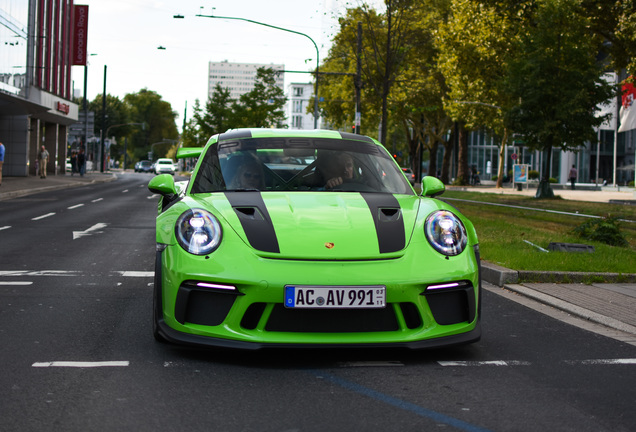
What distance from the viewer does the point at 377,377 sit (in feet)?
14.0

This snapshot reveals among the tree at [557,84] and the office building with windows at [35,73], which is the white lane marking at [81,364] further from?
the office building with windows at [35,73]

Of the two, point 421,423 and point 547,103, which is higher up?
point 547,103

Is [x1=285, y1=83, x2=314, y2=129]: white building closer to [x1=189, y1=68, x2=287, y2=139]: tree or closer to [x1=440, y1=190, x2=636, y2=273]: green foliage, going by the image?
[x1=189, y1=68, x2=287, y2=139]: tree

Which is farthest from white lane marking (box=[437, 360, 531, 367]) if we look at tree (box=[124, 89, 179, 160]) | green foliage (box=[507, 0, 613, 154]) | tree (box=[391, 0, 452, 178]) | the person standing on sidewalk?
tree (box=[124, 89, 179, 160])

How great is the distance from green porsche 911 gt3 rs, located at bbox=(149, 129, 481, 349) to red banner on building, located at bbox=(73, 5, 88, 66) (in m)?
52.8

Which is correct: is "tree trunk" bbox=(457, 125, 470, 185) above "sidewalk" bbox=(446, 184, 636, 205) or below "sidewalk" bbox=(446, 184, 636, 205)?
above

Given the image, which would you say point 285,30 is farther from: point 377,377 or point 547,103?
point 377,377

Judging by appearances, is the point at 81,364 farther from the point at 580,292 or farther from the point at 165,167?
the point at 165,167

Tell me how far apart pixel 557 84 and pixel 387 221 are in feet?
86.1

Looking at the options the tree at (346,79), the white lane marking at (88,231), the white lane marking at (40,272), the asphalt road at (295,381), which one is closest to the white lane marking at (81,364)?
the asphalt road at (295,381)

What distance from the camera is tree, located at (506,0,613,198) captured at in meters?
28.5

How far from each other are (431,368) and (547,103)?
26.7 meters

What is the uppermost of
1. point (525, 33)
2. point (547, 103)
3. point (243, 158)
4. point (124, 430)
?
point (525, 33)

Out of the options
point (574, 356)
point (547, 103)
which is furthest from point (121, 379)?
point (547, 103)
